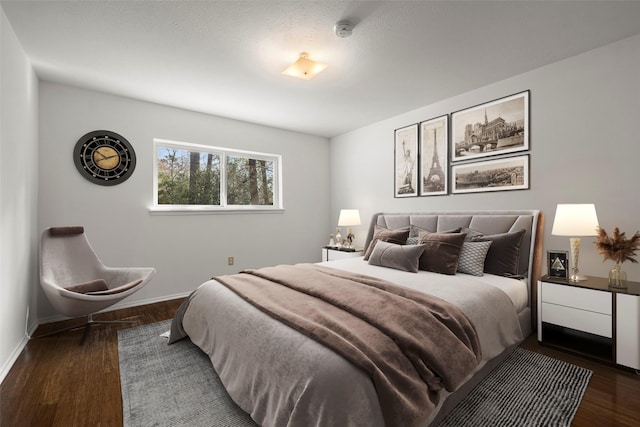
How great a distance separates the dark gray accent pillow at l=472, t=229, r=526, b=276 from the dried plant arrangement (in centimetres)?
56

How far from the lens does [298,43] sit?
2467mm

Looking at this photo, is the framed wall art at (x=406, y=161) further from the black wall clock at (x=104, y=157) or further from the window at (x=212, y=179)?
the black wall clock at (x=104, y=157)

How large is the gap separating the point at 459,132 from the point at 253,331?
3.17 meters

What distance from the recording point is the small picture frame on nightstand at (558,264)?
2496mm

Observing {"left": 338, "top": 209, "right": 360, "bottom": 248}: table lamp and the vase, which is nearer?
the vase

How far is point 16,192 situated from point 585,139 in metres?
4.75

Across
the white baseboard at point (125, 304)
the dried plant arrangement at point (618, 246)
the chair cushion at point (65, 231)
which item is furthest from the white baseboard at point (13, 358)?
the dried plant arrangement at point (618, 246)

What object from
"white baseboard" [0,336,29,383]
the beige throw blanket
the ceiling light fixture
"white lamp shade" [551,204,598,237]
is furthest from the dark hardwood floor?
the ceiling light fixture

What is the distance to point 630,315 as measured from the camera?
206 cm

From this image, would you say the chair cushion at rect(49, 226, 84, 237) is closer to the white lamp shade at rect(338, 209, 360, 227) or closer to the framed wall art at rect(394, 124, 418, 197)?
the white lamp shade at rect(338, 209, 360, 227)

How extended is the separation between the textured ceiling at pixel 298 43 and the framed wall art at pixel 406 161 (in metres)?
0.60

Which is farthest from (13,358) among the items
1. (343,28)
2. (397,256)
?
(343,28)

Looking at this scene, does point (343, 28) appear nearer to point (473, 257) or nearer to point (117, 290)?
point (473, 257)

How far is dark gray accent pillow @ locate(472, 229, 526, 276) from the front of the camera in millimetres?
2732
